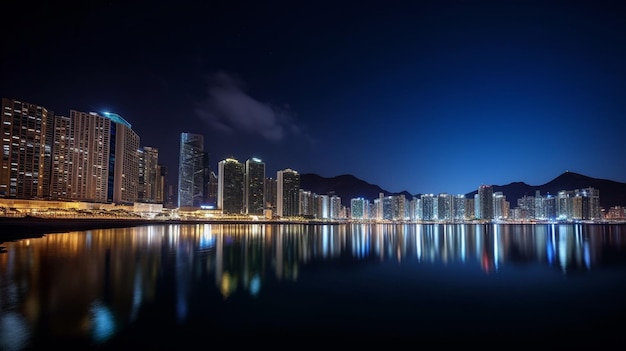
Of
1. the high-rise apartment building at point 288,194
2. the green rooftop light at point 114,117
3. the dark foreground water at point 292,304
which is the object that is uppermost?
the green rooftop light at point 114,117

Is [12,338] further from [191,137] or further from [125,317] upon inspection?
[191,137]

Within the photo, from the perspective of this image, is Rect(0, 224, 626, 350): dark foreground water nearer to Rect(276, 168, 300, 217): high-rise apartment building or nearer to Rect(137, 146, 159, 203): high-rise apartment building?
Rect(137, 146, 159, 203): high-rise apartment building

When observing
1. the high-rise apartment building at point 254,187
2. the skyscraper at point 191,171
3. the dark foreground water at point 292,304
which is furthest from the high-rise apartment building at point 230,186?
the dark foreground water at point 292,304

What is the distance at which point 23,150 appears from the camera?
8912cm

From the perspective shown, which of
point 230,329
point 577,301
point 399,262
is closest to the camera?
point 230,329

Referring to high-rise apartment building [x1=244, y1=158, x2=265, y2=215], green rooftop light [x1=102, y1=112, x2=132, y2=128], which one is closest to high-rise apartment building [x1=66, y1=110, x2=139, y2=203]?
green rooftop light [x1=102, y1=112, x2=132, y2=128]

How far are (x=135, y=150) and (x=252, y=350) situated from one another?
15083 cm

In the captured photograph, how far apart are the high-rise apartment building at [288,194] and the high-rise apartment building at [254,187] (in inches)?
380

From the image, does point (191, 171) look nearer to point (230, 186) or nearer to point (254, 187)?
point (230, 186)

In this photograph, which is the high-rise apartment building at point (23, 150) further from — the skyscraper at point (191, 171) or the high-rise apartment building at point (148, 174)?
the skyscraper at point (191, 171)

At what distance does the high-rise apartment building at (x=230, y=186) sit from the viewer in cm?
17738

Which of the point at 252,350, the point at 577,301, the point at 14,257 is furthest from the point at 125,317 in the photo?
the point at 14,257

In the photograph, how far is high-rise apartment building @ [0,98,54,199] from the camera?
85875 mm

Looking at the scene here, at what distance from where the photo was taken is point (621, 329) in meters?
11.0
